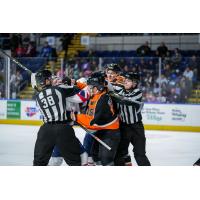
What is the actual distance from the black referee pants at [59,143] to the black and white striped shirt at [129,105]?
2.04 feet

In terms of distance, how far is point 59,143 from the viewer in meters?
4.77

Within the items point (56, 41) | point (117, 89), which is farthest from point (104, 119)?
point (56, 41)

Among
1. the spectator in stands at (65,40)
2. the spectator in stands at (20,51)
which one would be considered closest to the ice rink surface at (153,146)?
the spectator in stands at (20,51)

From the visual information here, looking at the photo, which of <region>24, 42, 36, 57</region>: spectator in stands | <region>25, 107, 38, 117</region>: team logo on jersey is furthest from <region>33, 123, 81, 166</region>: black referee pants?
<region>24, 42, 36, 57</region>: spectator in stands

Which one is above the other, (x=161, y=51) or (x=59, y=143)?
(x=161, y=51)

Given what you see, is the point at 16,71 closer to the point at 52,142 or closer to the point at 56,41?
the point at 56,41

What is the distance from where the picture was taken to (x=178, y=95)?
10117 mm

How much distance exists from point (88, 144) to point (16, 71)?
5.69 meters

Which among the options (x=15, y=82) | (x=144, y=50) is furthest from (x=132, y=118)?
(x=144, y=50)

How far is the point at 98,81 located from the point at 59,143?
0.65m

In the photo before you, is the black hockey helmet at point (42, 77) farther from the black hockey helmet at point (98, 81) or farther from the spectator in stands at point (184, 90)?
the spectator in stands at point (184, 90)

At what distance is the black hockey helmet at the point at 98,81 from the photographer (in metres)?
5.04

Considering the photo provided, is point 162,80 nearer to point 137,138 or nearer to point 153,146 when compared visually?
point 153,146

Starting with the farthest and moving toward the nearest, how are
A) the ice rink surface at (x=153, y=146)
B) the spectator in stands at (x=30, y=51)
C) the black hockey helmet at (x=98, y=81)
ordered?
the spectator in stands at (x=30, y=51) → the ice rink surface at (x=153, y=146) → the black hockey helmet at (x=98, y=81)
